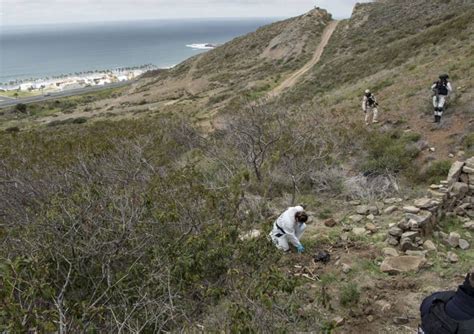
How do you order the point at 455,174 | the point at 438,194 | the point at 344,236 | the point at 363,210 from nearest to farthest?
the point at 344,236
the point at 438,194
the point at 455,174
the point at 363,210

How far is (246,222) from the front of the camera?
764cm

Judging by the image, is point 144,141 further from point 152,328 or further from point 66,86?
point 66,86

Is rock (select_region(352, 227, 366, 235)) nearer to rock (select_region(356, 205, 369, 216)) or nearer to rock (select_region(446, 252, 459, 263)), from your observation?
rock (select_region(356, 205, 369, 216))

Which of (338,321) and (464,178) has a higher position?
(464,178)

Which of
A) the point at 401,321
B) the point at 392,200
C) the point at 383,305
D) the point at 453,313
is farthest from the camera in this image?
the point at 392,200

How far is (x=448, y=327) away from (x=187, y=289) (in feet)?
9.94

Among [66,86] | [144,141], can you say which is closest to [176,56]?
[66,86]

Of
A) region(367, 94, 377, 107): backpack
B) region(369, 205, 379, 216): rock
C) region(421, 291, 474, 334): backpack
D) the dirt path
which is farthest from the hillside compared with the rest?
the dirt path

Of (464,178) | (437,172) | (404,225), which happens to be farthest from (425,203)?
(437,172)

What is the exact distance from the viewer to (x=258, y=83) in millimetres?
36219

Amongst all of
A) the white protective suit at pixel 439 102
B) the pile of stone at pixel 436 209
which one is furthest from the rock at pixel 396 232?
the white protective suit at pixel 439 102

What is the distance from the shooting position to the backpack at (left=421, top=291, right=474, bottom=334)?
3184mm

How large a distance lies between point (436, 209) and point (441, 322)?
452 centimetres

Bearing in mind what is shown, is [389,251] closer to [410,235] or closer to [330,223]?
[410,235]
